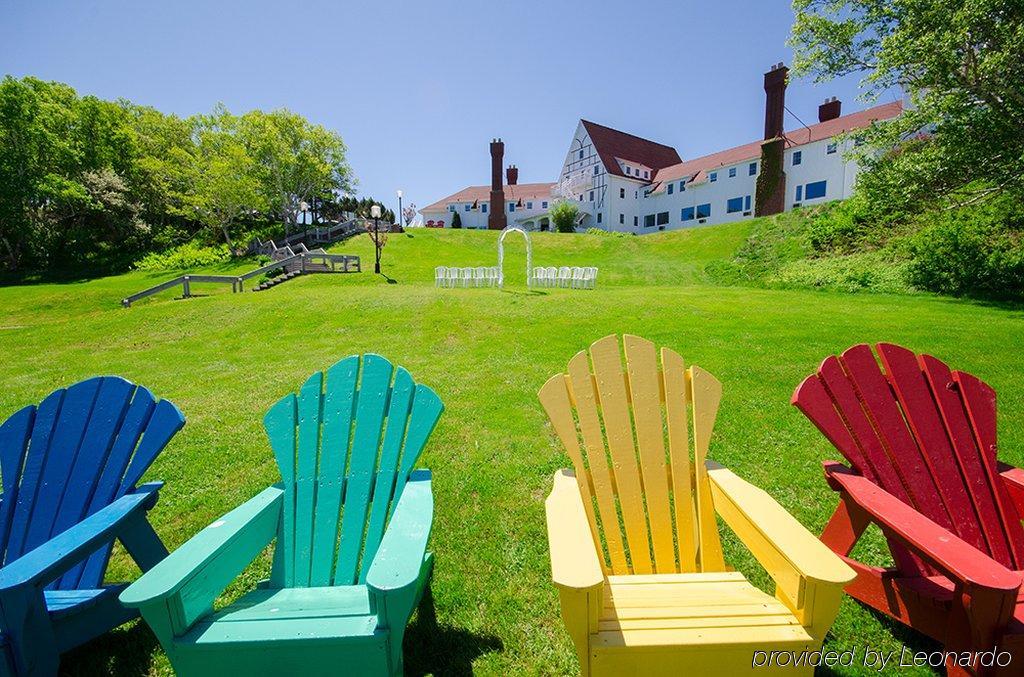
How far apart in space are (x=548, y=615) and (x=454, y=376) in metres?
3.99

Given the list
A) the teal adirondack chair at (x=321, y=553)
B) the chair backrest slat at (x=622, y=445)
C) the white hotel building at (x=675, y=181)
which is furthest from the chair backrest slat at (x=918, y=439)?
the white hotel building at (x=675, y=181)

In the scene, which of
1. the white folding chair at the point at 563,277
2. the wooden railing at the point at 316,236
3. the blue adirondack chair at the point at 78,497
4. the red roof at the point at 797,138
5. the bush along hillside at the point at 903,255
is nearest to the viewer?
the blue adirondack chair at the point at 78,497

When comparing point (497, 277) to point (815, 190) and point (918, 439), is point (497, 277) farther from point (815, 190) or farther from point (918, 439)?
point (815, 190)

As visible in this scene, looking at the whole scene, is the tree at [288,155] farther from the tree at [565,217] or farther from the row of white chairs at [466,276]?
the row of white chairs at [466,276]

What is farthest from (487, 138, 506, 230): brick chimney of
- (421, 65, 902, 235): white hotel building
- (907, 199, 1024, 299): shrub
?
(907, 199, 1024, 299): shrub

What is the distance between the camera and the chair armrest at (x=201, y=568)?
1337 mm

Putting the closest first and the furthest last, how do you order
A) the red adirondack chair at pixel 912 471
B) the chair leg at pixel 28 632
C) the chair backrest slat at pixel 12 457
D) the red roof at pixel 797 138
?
1. the chair leg at pixel 28 632
2. the red adirondack chair at pixel 912 471
3. the chair backrest slat at pixel 12 457
4. the red roof at pixel 797 138

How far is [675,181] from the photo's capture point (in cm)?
3478

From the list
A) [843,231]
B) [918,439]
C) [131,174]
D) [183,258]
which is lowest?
[918,439]

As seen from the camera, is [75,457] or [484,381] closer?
[75,457]

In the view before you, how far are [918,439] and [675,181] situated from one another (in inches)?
1443

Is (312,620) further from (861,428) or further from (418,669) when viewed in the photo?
(861,428)

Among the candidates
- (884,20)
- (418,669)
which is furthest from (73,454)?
(884,20)

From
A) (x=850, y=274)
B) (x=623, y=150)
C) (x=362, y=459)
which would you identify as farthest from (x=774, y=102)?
(x=362, y=459)
